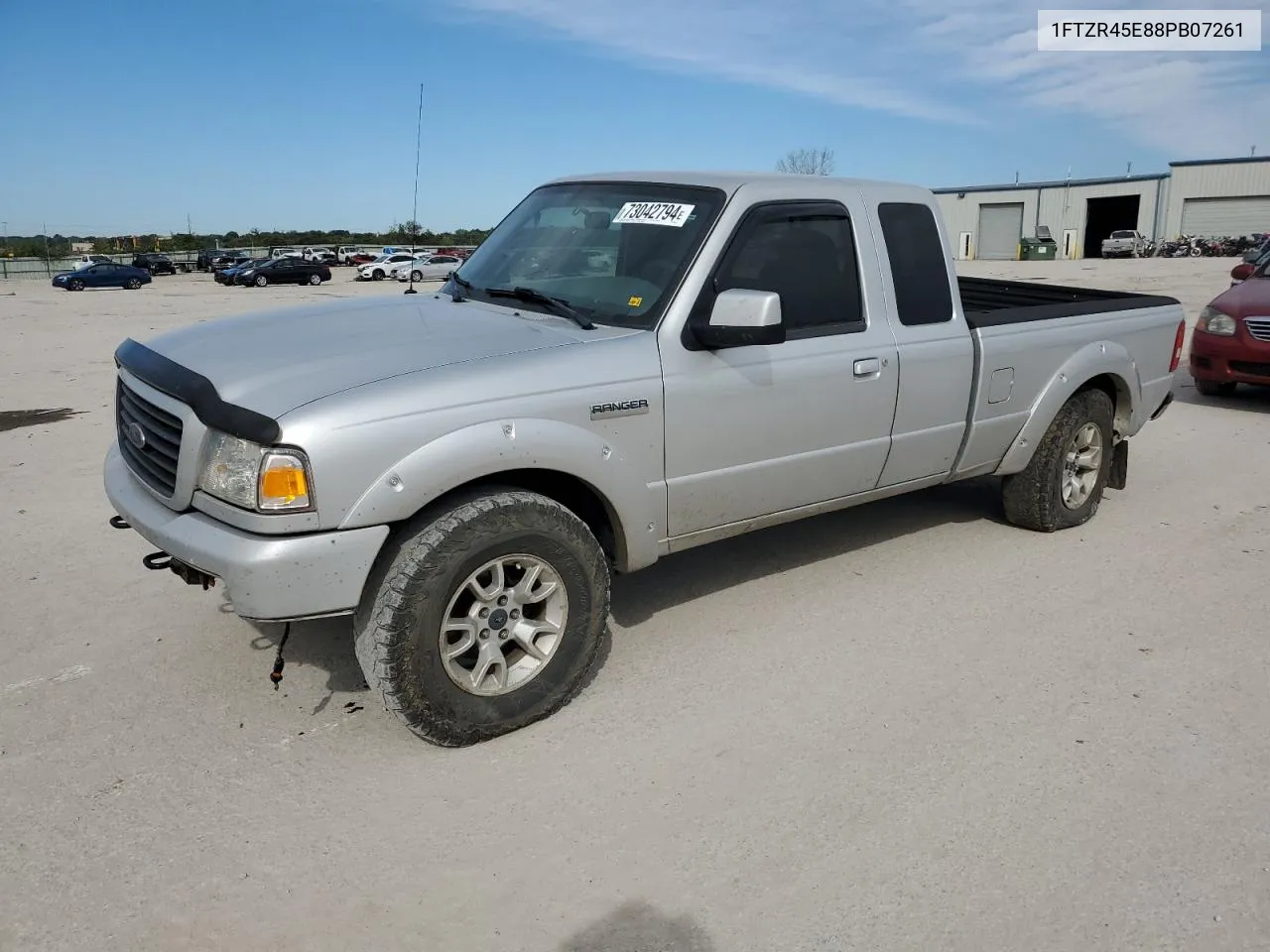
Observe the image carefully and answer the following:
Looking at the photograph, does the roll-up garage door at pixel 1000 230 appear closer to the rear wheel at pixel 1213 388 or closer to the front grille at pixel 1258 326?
the rear wheel at pixel 1213 388

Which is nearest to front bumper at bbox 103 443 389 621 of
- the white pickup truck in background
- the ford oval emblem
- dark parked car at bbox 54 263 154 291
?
the ford oval emblem

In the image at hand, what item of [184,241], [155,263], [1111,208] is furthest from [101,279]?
[1111,208]

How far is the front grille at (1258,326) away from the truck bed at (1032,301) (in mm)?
3605

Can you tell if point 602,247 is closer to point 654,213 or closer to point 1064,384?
point 654,213

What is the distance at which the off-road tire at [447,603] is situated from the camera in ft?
10.4

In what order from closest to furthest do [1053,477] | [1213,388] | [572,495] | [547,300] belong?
[572,495]
[547,300]
[1053,477]
[1213,388]

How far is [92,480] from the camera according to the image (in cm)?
666

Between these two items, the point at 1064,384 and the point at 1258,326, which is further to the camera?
the point at 1258,326

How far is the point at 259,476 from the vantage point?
296cm

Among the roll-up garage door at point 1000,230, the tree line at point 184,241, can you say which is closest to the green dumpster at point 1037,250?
the roll-up garage door at point 1000,230

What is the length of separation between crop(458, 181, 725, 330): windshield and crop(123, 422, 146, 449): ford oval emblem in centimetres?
157

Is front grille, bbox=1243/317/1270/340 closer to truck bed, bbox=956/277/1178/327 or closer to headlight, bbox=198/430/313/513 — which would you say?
truck bed, bbox=956/277/1178/327

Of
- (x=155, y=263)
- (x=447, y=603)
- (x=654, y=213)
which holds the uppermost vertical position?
(x=155, y=263)

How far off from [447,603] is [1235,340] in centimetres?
915
